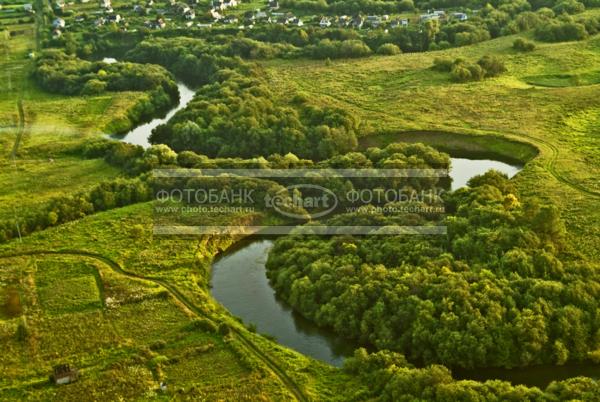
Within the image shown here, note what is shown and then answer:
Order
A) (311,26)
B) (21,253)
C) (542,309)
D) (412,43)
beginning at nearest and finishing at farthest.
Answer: (542,309), (21,253), (412,43), (311,26)

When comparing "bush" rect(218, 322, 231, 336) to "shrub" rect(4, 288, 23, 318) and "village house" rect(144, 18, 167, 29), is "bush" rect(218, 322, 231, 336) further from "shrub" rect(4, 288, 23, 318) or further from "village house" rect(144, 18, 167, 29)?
"village house" rect(144, 18, 167, 29)

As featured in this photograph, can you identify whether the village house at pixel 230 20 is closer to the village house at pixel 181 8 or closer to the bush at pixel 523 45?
the village house at pixel 181 8

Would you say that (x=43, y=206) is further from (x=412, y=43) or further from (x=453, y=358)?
(x=412, y=43)

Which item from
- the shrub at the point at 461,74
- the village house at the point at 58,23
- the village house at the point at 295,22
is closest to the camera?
the shrub at the point at 461,74

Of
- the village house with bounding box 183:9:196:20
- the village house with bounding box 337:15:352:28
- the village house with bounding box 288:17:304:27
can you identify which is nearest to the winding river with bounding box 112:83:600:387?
the village house with bounding box 337:15:352:28

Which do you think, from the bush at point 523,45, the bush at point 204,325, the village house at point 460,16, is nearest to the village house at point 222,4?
the village house at point 460,16

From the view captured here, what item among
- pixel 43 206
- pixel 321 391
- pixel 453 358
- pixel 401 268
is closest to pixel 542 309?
pixel 453 358
